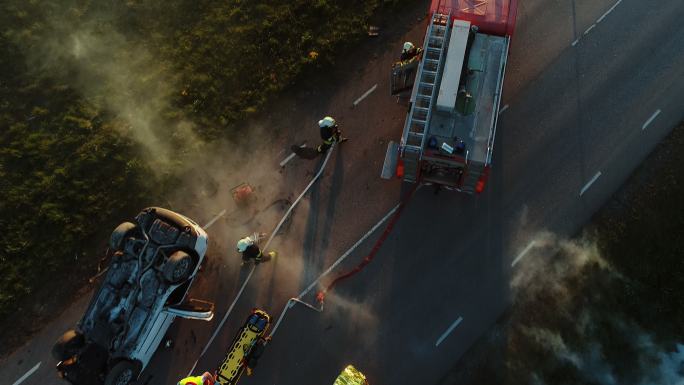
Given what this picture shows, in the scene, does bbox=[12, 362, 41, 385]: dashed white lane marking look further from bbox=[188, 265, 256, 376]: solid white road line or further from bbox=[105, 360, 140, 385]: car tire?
bbox=[188, 265, 256, 376]: solid white road line

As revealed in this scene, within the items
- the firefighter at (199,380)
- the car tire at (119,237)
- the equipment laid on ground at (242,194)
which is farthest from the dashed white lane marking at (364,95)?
the firefighter at (199,380)

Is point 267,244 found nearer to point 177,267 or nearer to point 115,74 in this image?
point 177,267

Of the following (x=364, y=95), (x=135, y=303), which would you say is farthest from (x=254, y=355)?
(x=364, y=95)

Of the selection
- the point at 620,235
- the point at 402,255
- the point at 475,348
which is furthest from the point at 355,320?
the point at 620,235

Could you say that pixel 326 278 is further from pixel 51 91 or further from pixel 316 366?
pixel 51 91

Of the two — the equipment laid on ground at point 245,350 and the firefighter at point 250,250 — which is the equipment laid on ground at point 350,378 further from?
the firefighter at point 250,250
